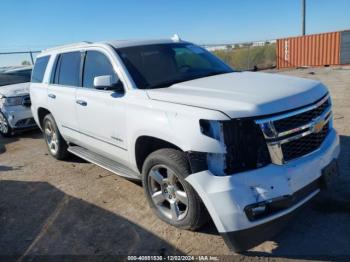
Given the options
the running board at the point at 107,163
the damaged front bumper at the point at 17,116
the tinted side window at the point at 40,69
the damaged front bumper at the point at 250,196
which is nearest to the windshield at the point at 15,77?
the damaged front bumper at the point at 17,116

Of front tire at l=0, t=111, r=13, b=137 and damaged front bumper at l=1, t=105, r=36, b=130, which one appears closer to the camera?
damaged front bumper at l=1, t=105, r=36, b=130

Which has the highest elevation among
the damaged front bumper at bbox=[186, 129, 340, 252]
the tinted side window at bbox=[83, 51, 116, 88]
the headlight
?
the tinted side window at bbox=[83, 51, 116, 88]

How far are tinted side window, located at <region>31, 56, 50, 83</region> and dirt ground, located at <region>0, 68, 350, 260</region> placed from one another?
188 cm

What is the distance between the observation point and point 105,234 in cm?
366

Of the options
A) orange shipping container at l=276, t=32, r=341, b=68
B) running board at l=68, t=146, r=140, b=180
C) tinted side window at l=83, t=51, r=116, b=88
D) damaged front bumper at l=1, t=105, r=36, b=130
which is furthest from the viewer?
orange shipping container at l=276, t=32, r=341, b=68

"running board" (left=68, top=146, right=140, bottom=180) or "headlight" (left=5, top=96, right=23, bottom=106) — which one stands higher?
"headlight" (left=5, top=96, right=23, bottom=106)

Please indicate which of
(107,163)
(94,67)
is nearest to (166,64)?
(94,67)

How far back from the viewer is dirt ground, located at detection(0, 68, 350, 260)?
3.23m

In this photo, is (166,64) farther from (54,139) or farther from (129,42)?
(54,139)

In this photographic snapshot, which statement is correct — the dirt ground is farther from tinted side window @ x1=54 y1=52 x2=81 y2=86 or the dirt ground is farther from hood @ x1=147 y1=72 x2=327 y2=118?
tinted side window @ x1=54 y1=52 x2=81 y2=86

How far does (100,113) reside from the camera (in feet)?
14.1

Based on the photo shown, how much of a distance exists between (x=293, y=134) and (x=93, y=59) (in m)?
2.89

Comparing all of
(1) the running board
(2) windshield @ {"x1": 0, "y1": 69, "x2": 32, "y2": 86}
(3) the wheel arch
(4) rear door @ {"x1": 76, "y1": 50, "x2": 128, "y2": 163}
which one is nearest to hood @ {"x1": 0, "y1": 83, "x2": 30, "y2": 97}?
(2) windshield @ {"x1": 0, "y1": 69, "x2": 32, "y2": 86}

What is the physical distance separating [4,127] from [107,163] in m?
5.29
